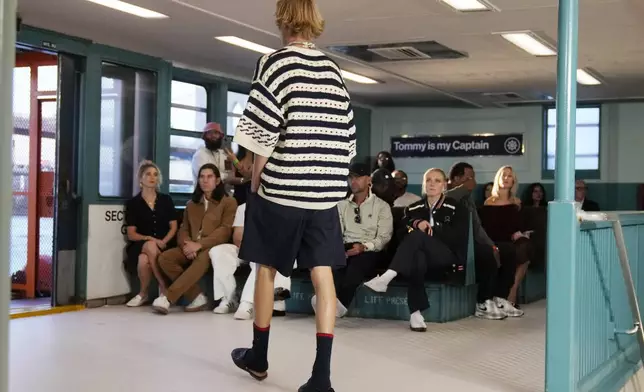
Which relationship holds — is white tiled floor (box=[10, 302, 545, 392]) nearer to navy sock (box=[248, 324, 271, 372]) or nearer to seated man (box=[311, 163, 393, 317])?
navy sock (box=[248, 324, 271, 372])

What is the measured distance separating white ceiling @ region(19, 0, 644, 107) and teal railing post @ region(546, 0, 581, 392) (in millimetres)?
2656

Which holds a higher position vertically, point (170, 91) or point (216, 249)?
point (170, 91)

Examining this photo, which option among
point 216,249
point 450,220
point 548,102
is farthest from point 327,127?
point 548,102

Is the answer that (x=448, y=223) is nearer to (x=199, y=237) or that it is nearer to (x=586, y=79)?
(x=199, y=237)

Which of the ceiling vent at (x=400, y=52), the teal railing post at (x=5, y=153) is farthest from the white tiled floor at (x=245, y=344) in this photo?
the ceiling vent at (x=400, y=52)

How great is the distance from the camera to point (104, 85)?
27.0 feet

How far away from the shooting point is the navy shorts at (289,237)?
12.4 feet

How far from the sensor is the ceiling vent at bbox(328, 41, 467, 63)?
8.46 m

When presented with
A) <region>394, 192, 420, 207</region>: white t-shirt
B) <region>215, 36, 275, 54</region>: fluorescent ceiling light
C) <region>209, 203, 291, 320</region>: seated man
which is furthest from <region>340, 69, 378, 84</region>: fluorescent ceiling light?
<region>209, 203, 291, 320</region>: seated man

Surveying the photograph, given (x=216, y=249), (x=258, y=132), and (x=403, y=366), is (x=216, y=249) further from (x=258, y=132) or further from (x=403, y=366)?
(x=258, y=132)

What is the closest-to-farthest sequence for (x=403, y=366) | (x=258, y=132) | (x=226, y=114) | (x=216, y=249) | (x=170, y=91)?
(x=258, y=132)
(x=403, y=366)
(x=216, y=249)
(x=170, y=91)
(x=226, y=114)

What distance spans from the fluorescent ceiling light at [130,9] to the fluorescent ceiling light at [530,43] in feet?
9.99

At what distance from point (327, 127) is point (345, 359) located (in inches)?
69.9

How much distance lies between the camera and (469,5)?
6.67m
